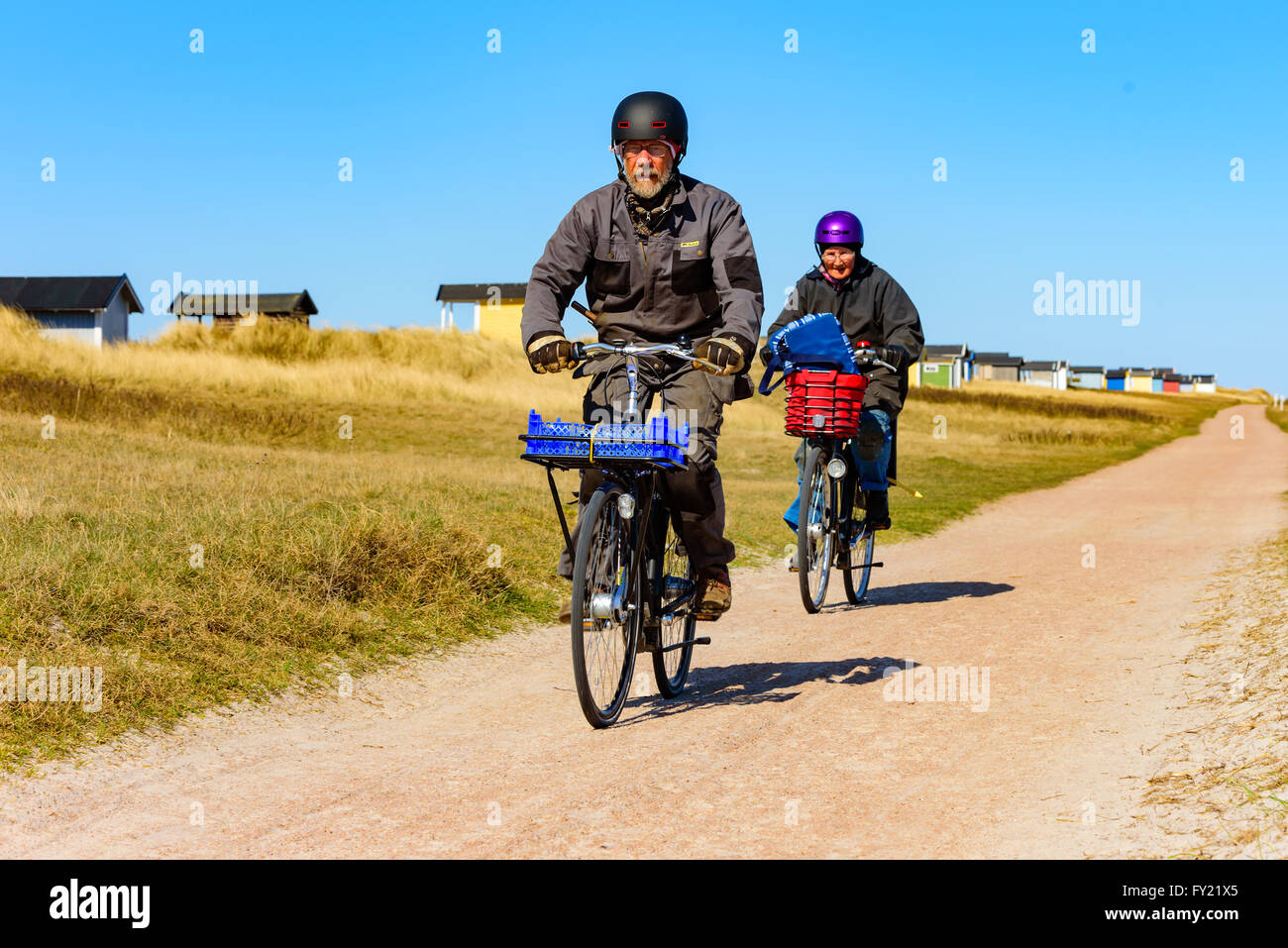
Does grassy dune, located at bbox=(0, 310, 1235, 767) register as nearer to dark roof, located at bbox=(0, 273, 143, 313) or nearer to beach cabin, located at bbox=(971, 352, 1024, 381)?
dark roof, located at bbox=(0, 273, 143, 313)

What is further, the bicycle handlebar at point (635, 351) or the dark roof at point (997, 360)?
the dark roof at point (997, 360)

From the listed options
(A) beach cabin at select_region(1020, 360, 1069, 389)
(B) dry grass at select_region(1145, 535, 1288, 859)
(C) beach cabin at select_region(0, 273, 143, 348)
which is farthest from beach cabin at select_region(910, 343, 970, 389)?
(B) dry grass at select_region(1145, 535, 1288, 859)

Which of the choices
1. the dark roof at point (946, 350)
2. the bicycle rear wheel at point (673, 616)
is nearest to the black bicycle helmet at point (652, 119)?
the bicycle rear wheel at point (673, 616)

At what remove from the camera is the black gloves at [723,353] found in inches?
183

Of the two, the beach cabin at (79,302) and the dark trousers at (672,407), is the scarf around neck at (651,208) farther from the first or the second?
the beach cabin at (79,302)

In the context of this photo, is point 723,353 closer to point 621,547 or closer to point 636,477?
point 636,477

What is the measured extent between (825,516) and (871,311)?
163cm

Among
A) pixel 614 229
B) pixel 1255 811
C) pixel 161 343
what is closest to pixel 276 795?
pixel 614 229

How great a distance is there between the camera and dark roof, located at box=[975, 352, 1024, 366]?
15300 cm

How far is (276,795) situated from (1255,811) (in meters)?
3.15

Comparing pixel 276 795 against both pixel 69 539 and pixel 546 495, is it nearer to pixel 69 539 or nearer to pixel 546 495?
pixel 69 539

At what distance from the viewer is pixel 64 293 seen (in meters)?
59.2

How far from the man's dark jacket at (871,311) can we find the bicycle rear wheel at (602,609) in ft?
13.1

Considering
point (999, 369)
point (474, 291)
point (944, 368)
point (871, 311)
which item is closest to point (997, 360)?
point (999, 369)
